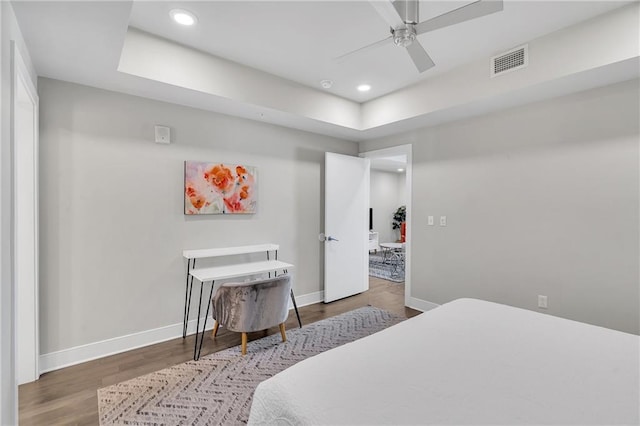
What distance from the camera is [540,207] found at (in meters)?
2.91

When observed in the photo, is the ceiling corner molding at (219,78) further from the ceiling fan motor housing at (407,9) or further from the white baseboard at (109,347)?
the white baseboard at (109,347)

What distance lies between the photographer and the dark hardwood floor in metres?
1.95

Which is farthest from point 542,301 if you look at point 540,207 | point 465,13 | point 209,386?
point 209,386

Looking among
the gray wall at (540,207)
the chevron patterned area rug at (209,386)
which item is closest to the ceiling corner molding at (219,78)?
the gray wall at (540,207)

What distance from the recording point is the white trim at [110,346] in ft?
8.11

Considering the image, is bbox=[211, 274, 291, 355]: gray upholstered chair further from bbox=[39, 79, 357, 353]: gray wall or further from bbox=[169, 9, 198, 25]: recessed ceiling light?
bbox=[169, 9, 198, 25]: recessed ceiling light

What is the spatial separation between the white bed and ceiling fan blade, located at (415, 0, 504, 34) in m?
1.66

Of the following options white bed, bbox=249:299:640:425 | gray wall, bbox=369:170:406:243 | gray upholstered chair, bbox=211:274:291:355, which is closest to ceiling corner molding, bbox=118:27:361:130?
gray upholstered chair, bbox=211:274:291:355

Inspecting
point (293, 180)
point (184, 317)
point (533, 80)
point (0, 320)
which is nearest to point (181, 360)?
point (184, 317)

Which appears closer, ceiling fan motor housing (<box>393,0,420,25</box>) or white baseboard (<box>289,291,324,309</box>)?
ceiling fan motor housing (<box>393,0,420,25</box>)

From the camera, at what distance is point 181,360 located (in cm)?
262

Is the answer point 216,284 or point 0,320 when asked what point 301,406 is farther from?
point 216,284

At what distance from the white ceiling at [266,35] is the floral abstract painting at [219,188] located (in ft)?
2.02

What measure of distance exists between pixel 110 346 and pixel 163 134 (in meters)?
1.95
